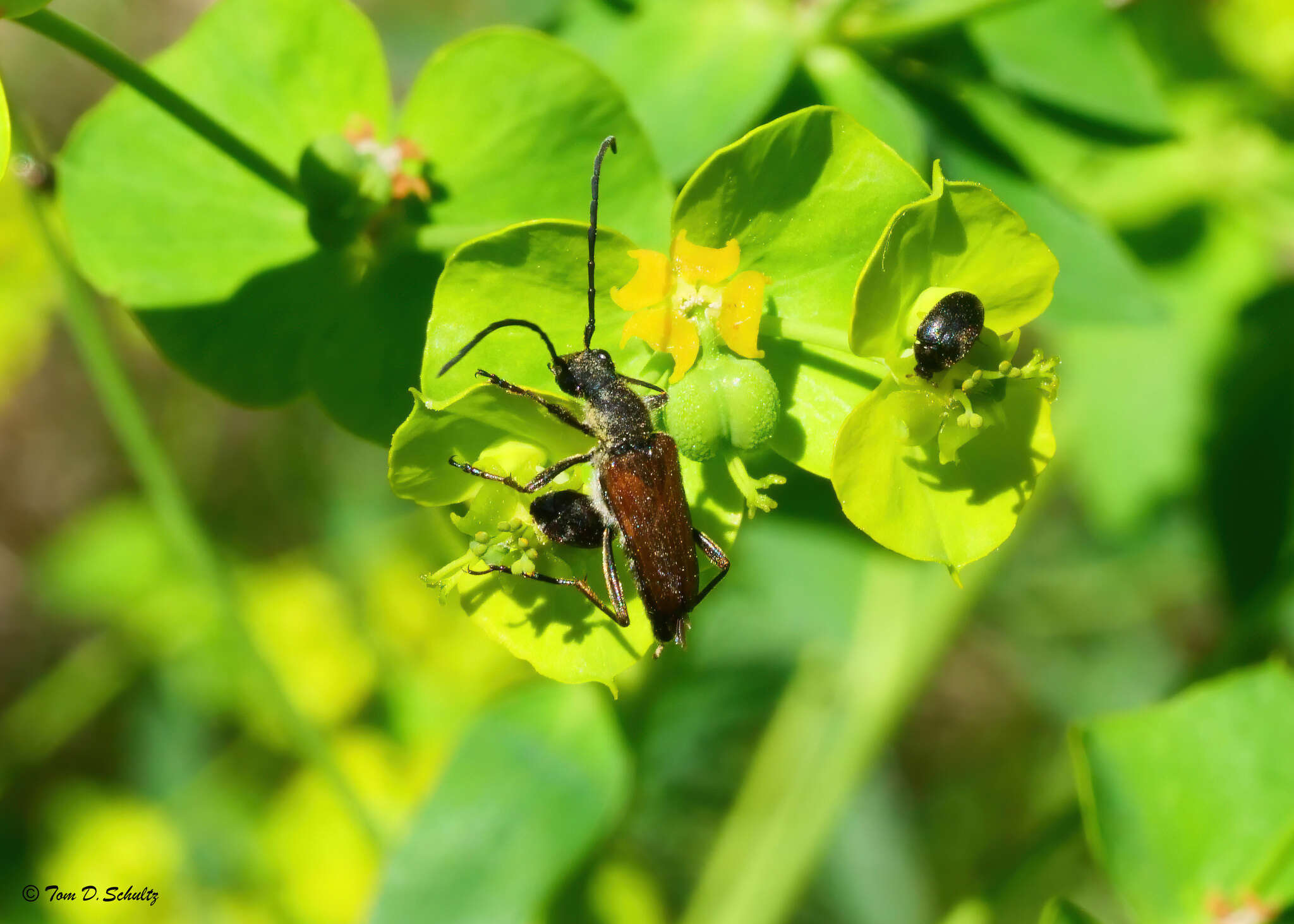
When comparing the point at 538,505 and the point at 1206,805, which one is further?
the point at 1206,805

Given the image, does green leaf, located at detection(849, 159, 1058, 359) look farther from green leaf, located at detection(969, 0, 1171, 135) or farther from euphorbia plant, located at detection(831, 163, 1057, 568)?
green leaf, located at detection(969, 0, 1171, 135)

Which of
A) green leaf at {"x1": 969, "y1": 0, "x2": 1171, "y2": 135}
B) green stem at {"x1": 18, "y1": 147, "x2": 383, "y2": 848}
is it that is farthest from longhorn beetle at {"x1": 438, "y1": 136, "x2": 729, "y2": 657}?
green leaf at {"x1": 969, "y1": 0, "x2": 1171, "y2": 135}

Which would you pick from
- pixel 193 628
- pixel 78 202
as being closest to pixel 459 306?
pixel 78 202

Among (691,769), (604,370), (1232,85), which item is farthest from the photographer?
(691,769)

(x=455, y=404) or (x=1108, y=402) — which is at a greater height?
(x=455, y=404)

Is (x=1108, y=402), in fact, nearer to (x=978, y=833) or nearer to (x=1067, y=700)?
(x=1067, y=700)

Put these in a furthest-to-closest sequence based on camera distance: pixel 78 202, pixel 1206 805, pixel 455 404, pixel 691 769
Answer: pixel 691 769, pixel 1206 805, pixel 78 202, pixel 455 404

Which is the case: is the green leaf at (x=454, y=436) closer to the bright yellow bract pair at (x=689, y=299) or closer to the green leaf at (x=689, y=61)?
the bright yellow bract pair at (x=689, y=299)

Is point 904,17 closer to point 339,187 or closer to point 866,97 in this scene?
point 866,97
